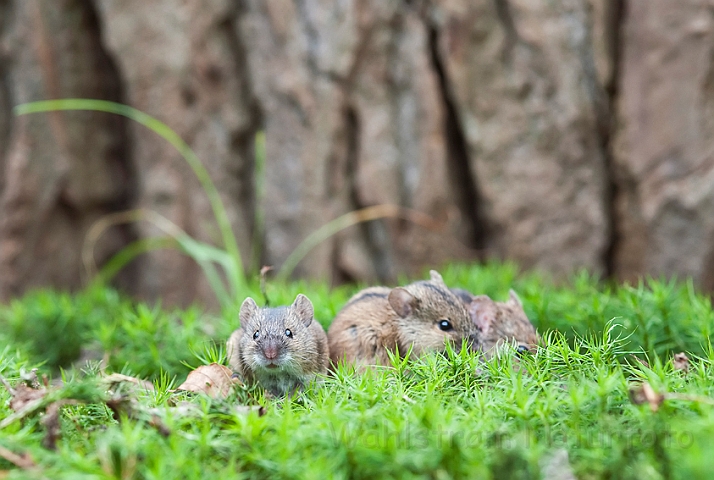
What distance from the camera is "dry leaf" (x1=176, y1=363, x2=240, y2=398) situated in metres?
3.90

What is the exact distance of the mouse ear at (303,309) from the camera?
4582mm

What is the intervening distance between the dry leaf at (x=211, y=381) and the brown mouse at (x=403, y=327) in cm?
89

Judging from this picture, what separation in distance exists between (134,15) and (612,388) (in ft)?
23.1

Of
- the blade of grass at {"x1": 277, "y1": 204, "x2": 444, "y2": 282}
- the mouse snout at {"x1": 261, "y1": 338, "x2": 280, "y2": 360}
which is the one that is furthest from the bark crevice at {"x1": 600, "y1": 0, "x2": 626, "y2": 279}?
the mouse snout at {"x1": 261, "y1": 338, "x2": 280, "y2": 360}

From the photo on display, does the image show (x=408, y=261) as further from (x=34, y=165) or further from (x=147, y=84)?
(x=34, y=165)

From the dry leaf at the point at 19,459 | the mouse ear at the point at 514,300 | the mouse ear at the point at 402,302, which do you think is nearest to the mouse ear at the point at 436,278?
the mouse ear at the point at 402,302

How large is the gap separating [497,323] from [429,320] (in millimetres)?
505

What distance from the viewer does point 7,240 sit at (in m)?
8.54

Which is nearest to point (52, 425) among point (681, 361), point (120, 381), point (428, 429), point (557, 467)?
point (120, 381)

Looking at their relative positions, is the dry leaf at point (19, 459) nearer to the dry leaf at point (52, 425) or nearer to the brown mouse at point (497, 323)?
the dry leaf at point (52, 425)

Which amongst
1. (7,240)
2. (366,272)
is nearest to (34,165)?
(7,240)

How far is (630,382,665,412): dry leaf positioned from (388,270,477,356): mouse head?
64.3 inches

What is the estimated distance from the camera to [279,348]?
4.19m

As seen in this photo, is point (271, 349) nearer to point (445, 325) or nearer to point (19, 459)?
point (445, 325)
